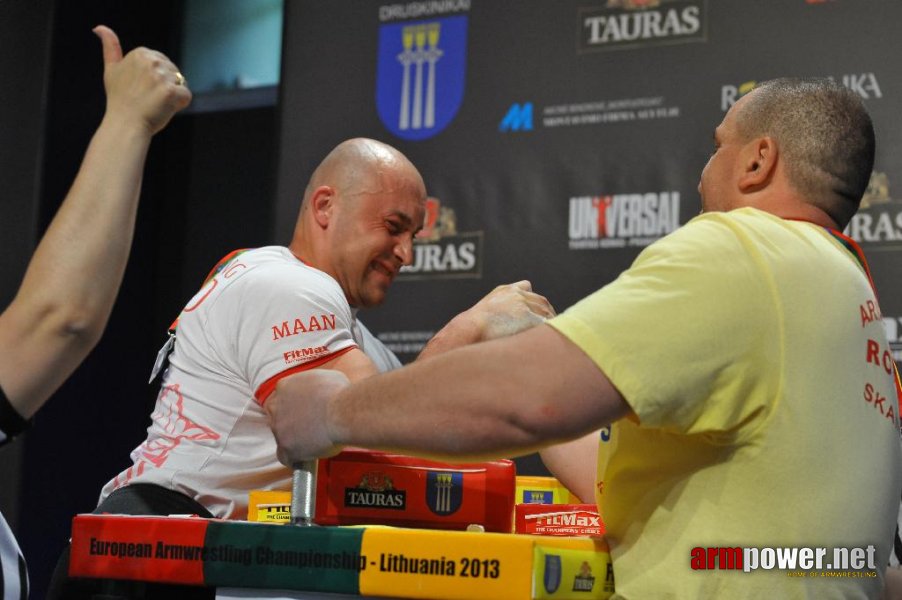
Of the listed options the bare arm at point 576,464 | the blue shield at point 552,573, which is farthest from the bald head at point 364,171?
the blue shield at point 552,573

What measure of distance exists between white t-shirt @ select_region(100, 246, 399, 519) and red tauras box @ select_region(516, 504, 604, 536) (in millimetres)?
453

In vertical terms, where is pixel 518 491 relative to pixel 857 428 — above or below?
below

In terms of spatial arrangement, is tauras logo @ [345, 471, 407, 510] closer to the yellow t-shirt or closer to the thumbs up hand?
the yellow t-shirt

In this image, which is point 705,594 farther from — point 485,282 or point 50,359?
point 485,282

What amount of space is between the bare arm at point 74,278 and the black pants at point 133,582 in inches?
10.3

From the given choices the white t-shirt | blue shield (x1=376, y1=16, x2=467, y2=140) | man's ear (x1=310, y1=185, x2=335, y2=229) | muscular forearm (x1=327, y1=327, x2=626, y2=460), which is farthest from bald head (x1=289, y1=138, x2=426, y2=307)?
muscular forearm (x1=327, y1=327, x2=626, y2=460)

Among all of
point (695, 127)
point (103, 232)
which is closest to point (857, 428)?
point (103, 232)

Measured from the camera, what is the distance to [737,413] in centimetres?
114

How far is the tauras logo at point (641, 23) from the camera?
3234 millimetres

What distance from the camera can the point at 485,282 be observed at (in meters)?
3.42

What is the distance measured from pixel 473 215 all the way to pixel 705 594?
2402 millimetres

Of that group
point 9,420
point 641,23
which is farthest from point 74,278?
point 641,23

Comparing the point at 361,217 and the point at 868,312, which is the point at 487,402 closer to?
the point at 868,312

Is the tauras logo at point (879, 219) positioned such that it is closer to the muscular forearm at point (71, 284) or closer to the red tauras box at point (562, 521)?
the red tauras box at point (562, 521)
